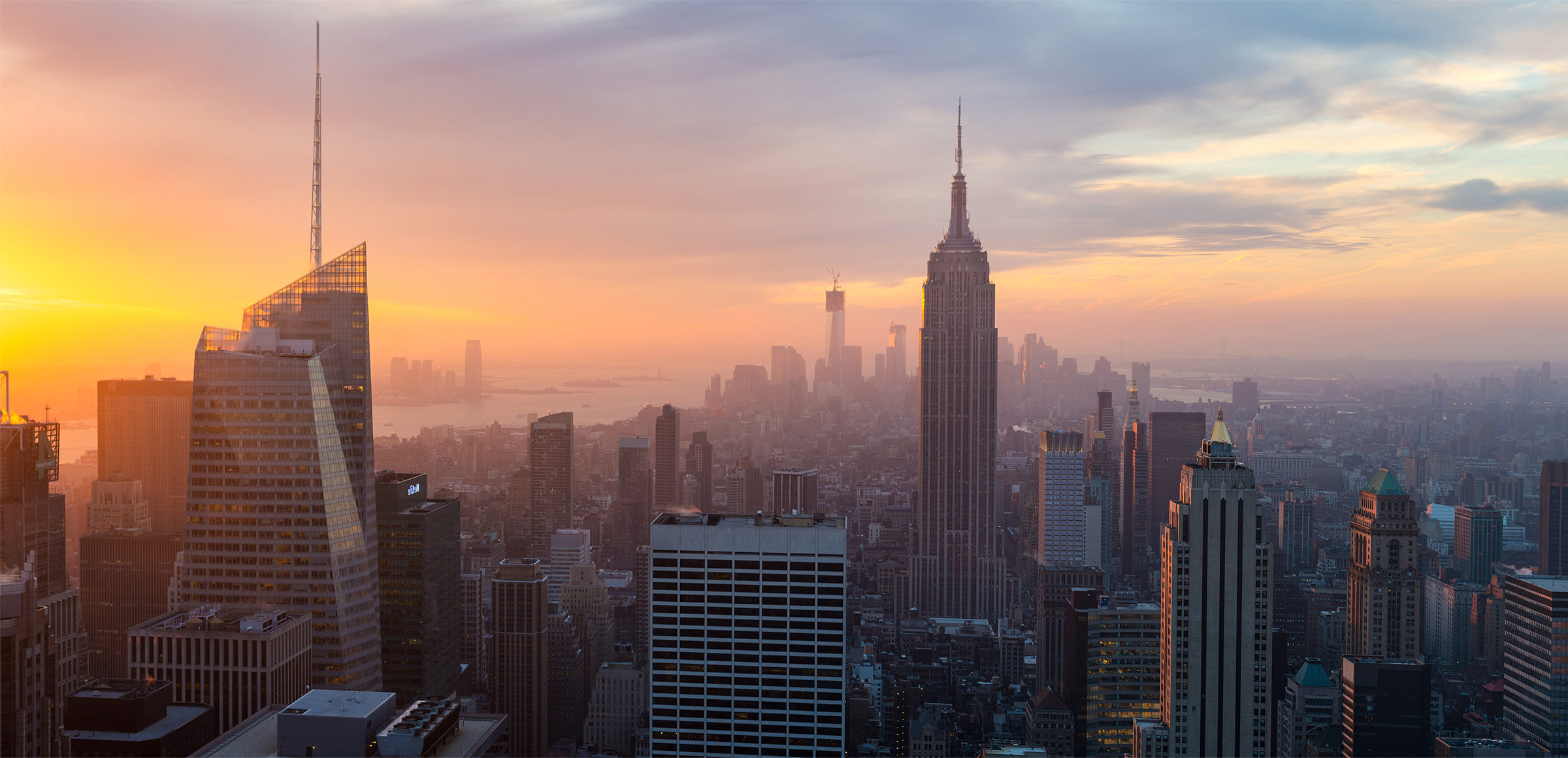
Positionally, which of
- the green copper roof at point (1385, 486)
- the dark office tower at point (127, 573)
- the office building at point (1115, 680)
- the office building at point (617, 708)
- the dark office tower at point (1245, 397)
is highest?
the dark office tower at point (1245, 397)

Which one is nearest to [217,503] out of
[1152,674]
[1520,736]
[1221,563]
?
[1221,563]

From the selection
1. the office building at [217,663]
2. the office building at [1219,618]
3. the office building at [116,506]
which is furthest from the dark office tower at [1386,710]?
the office building at [116,506]

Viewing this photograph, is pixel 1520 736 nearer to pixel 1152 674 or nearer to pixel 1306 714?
pixel 1306 714

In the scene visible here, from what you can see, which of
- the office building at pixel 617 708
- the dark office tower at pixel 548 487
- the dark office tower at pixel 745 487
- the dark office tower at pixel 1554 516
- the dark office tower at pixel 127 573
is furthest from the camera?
the dark office tower at pixel 745 487

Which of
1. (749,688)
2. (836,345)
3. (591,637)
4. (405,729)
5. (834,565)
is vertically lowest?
(591,637)

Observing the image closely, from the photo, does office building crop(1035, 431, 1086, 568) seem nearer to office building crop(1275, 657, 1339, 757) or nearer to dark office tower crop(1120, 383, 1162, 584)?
dark office tower crop(1120, 383, 1162, 584)

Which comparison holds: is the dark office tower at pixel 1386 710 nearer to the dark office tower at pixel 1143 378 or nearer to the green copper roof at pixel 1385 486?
the green copper roof at pixel 1385 486
